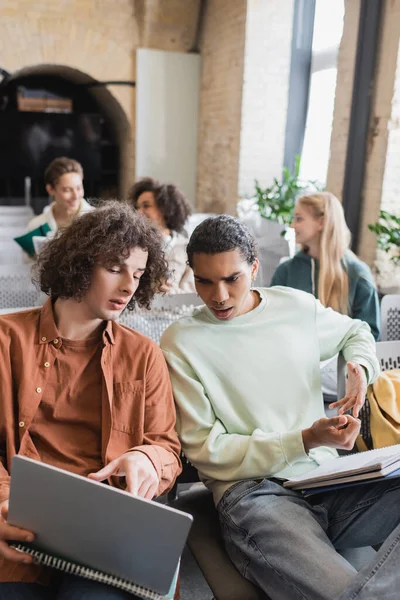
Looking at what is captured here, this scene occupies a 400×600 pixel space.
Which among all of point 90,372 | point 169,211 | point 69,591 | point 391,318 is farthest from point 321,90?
point 69,591

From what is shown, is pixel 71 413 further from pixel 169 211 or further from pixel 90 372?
pixel 169 211

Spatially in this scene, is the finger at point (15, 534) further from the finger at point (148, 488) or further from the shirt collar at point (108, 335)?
the shirt collar at point (108, 335)

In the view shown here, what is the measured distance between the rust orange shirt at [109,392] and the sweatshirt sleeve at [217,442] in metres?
0.07

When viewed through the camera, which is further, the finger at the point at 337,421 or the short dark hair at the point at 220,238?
the short dark hair at the point at 220,238

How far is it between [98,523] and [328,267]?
7.22 ft

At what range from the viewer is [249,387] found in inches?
67.2

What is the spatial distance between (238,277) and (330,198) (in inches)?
66.0

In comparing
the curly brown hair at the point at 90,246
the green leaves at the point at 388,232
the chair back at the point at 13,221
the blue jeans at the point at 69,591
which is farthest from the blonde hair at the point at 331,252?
the chair back at the point at 13,221

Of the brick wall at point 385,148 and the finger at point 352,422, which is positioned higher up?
the brick wall at point 385,148

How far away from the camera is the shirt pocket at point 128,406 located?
1.50 m

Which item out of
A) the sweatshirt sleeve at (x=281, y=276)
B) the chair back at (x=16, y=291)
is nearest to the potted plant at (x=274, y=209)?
the sweatshirt sleeve at (x=281, y=276)

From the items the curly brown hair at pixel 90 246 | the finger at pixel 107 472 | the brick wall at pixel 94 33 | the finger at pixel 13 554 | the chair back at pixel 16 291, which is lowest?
the finger at pixel 13 554

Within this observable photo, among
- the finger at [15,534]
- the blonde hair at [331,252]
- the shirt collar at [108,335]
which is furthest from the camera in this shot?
the blonde hair at [331,252]

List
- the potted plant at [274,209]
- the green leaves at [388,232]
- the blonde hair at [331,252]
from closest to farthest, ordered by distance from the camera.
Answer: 1. the blonde hair at [331,252]
2. the green leaves at [388,232]
3. the potted plant at [274,209]
